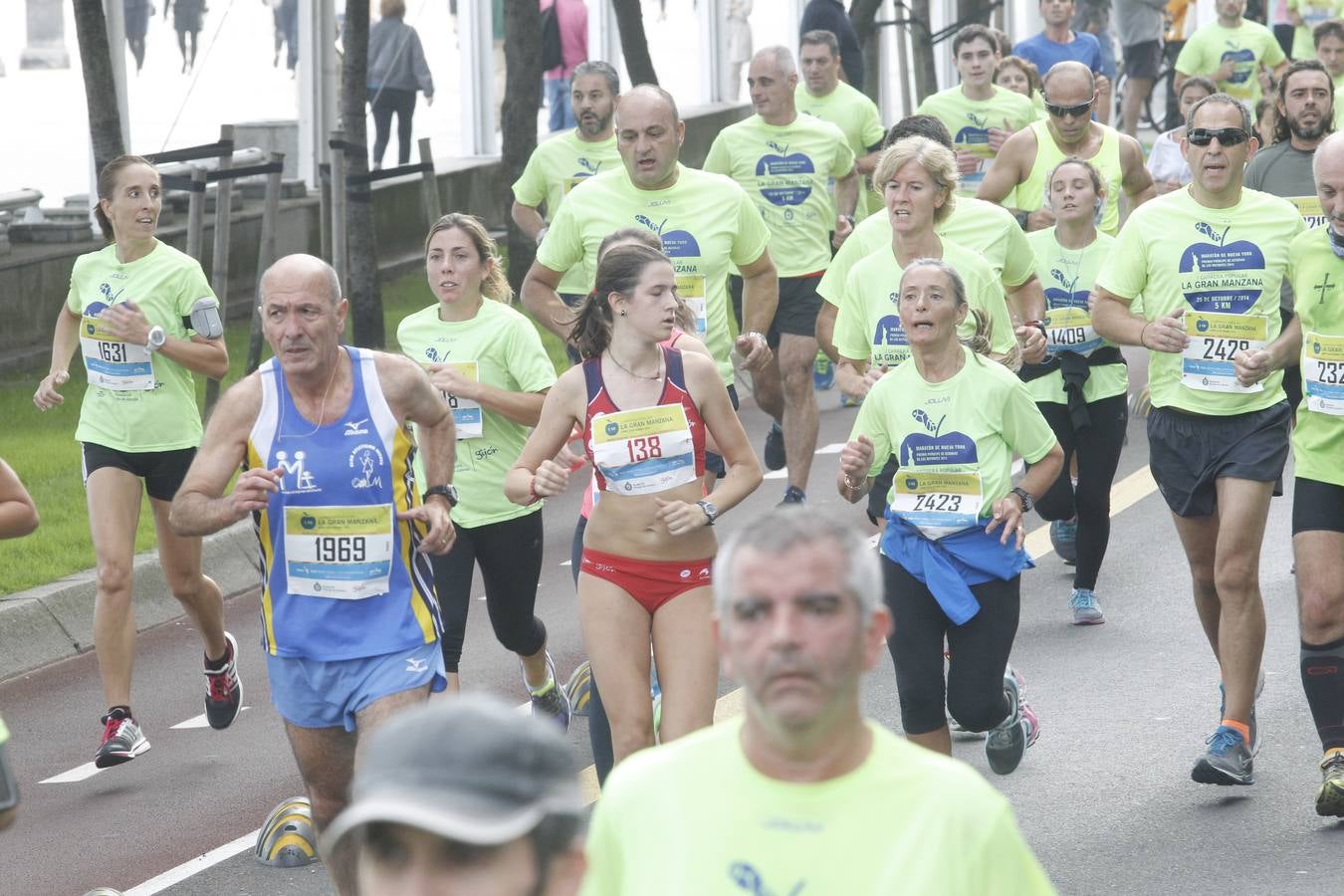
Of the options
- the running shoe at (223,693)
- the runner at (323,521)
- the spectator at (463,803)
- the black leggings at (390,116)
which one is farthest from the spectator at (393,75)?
the spectator at (463,803)

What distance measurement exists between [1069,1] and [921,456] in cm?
1177

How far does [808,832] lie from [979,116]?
1211 centimetres

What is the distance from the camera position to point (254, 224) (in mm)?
17844

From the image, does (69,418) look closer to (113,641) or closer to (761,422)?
(761,422)

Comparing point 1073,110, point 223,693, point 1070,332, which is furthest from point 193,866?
point 1073,110

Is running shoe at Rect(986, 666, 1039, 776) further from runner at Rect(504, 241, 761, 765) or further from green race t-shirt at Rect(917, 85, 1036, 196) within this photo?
green race t-shirt at Rect(917, 85, 1036, 196)

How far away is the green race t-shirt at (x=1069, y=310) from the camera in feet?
31.8

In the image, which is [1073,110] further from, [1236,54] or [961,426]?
[1236,54]

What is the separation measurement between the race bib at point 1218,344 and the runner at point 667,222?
6.59ft

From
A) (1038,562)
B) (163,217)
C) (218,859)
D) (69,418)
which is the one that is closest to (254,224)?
(163,217)

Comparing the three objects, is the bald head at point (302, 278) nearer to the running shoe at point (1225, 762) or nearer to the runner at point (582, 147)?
the running shoe at point (1225, 762)

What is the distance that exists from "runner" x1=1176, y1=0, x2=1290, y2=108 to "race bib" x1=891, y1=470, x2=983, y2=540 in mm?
12499

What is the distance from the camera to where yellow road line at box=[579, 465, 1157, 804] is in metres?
7.73

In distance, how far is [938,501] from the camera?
6746 millimetres
